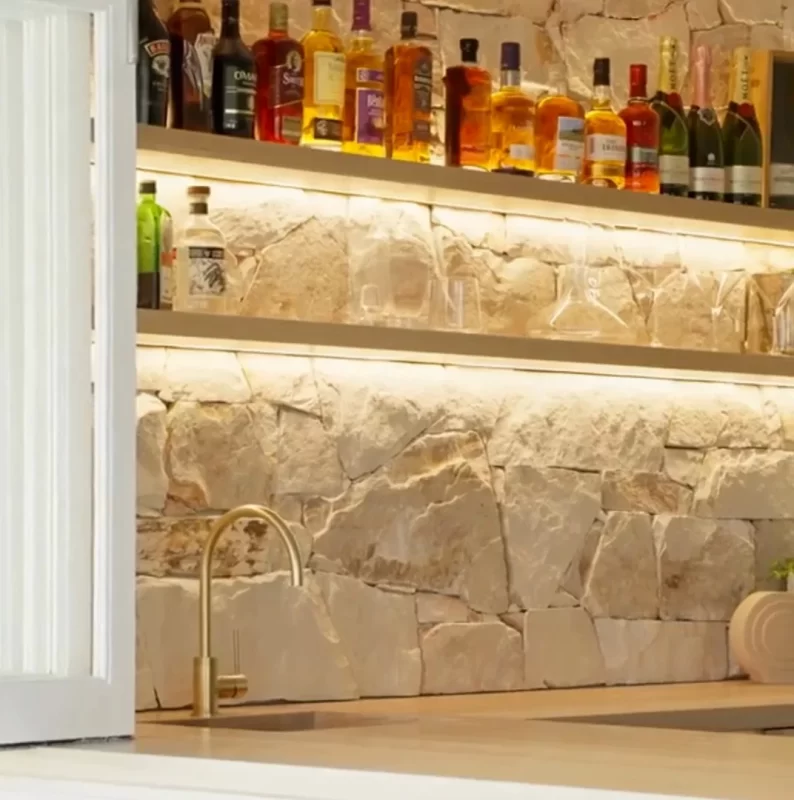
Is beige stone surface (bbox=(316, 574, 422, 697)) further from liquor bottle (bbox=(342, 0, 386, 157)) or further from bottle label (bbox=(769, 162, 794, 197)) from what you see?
bottle label (bbox=(769, 162, 794, 197))

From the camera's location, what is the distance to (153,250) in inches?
113

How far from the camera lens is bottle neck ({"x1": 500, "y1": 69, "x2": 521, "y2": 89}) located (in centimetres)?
325

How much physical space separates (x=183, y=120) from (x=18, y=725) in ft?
4.67

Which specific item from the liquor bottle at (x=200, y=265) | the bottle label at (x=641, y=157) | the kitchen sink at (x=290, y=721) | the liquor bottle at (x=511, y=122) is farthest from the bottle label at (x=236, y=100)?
the kitchen sink at (x=290, y=721)

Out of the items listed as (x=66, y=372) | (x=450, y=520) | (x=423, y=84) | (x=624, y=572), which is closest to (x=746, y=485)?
(x=624, y=572)

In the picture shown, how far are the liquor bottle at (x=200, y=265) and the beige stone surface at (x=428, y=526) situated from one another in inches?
18.7

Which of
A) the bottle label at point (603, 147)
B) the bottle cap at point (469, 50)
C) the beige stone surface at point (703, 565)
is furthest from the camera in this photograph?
the beige stone surface at point (703, 565)

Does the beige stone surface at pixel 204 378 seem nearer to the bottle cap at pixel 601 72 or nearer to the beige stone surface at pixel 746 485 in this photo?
the bottle cap at pixel 601 72

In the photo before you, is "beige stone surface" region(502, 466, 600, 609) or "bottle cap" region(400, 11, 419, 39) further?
"beige stone surface" region(502, 466, 600, 609)

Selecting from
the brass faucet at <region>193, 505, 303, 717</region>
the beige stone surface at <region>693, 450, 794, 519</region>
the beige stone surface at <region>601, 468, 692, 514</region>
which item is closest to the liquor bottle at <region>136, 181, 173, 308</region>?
the brass faucet at <region>193, 505, 303, 717</region>

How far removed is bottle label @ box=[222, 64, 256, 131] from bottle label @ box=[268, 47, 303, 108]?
6 cm

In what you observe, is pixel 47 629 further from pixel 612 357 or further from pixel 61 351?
pixel 612 357

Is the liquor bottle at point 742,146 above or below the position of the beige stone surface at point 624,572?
above

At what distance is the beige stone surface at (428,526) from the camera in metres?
3.21
